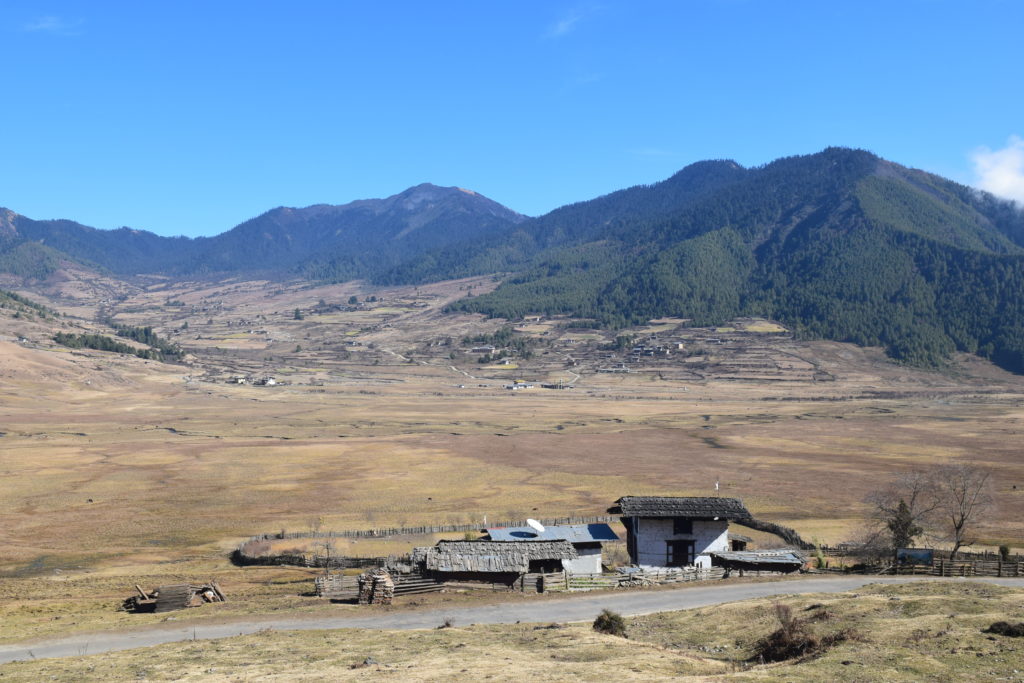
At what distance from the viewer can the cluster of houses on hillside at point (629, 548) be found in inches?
1698

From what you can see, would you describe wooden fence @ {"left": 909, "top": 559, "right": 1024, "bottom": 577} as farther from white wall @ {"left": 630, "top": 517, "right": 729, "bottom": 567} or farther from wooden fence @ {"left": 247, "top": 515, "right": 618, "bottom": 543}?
wooden fence @ {"left": 247, "top": 515, "right": 618, "bottom": 543}

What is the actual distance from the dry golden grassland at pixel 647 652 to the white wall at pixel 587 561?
12.9m

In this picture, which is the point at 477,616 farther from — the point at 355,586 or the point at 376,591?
the point at 355,586

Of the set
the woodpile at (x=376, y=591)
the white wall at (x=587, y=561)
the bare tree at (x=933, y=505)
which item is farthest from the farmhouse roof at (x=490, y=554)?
the bare tree at (x=933, y=505)

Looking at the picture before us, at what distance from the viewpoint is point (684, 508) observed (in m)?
51.0

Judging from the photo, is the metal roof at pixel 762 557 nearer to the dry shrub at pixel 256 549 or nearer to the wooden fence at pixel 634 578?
the wooden fence at pixel 634 578

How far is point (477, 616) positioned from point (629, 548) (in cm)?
1967

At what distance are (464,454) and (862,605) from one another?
267ft

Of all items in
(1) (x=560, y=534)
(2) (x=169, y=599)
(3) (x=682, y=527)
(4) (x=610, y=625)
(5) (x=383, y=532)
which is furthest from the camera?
(5) (x=383, y=532)

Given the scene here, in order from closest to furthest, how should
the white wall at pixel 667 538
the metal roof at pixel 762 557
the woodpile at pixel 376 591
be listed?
the woodpile at pixel 376 591
the metal roof at pixel 762 557
the white wall at pixel 667 538

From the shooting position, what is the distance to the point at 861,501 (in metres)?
77.6

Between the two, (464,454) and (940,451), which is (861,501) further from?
(464,454)

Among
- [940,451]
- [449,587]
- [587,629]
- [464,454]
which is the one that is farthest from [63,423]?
[940,451]

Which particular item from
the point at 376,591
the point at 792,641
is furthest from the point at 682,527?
the point at 792,641
